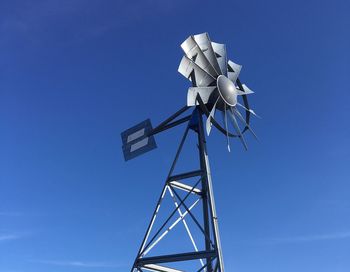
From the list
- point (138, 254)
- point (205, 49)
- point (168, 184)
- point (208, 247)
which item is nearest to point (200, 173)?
point (168, 184)

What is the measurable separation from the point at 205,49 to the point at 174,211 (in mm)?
10698

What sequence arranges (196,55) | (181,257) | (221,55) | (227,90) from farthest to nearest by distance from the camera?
(221,55) → (227,90) → (196,55) → (181,257)

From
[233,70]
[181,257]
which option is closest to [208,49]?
[233,70]

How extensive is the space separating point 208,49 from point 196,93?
3.72 metres

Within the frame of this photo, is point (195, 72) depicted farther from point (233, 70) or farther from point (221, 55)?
point (233, 70)

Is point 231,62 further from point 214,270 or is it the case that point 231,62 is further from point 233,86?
point 214,270

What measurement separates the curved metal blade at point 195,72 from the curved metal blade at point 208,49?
3.42ft

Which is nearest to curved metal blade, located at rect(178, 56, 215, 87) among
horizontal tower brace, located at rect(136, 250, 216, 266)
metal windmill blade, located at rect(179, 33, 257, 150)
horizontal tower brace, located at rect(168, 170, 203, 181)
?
metal windmill blade, located at rect(179, 33, 257, 150)

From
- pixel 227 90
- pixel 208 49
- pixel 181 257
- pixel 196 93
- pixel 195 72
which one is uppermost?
pixel 208 49

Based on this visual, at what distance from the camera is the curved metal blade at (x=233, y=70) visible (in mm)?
28906

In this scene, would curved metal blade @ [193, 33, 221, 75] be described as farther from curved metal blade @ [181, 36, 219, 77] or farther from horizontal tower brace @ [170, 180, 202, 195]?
horizontal tower brace @ [170, 180, 202, 195]

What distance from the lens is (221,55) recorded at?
93.5 feet

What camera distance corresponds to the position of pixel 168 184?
26.1m

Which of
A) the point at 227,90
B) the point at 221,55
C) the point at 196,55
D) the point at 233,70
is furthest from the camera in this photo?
the point at 233,70
